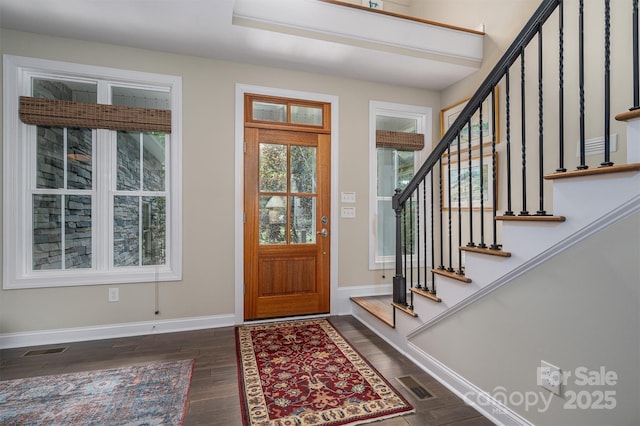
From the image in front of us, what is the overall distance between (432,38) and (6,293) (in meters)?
4.55

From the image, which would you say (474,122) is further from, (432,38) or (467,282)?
(467,282)

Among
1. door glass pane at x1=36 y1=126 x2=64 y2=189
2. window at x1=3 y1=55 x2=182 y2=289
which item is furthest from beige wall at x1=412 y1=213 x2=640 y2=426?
door glass pane at x1=36 y1=126 x2=64 y2=189

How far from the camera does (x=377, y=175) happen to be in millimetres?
3771

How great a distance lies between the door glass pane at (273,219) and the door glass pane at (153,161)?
1039 millimetres

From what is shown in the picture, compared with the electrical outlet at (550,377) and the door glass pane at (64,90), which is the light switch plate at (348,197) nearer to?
the electrical outlet at (550,377)

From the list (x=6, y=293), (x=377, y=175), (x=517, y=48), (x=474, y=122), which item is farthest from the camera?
(x=377, y=175)

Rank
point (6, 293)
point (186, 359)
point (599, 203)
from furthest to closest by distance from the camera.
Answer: point (6, 293), point (186, 359), point (599, 203)

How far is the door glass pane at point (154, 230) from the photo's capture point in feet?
10.1

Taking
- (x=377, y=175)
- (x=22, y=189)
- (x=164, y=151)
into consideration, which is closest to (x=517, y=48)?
(x=377, y=175)

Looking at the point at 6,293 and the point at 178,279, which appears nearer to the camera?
the point at 6,293

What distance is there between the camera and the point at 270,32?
265 centimetres

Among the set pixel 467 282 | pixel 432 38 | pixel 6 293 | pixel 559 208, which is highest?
pixel 432 38

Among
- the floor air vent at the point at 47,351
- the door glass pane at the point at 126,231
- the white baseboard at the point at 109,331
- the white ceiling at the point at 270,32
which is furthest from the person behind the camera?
the door glass pane at the point at 126,231

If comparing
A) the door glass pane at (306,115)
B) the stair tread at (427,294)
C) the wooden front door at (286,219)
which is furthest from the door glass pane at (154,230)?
the stair tread at (427,294)
